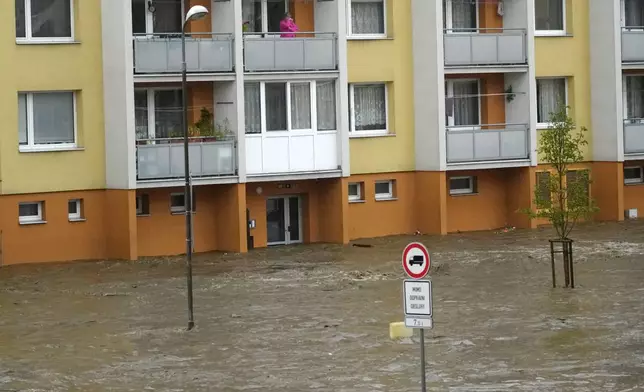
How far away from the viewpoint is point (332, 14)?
44.6 metres

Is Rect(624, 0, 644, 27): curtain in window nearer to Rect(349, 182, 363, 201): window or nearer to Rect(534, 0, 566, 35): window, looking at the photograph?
Rect(534, 0, 566, 35): window

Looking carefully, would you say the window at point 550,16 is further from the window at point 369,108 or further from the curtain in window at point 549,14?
the window at point 369,108

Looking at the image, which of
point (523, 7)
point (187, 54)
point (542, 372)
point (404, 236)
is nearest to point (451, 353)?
point (542, 372)

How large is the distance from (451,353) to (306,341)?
290cm

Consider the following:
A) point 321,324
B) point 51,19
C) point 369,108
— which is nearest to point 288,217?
point 369,108

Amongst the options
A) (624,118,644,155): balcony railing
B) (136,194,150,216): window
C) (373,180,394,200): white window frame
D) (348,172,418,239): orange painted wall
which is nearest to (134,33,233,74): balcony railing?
(136,194,150,216): window

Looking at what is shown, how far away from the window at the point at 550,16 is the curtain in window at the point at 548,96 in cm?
167

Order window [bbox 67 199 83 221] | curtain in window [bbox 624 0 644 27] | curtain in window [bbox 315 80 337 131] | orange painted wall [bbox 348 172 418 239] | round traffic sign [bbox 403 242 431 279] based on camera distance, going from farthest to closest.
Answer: curtain in window [bbox 624 0 644 27], orange painted wall [bbox 348 172 418 239], curtain in window [bbox 315 80 337 131], window [bbox 67 199 83 221], round traffic sign [bbox 403 242 431 279]

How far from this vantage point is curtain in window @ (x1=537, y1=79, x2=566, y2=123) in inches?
1988

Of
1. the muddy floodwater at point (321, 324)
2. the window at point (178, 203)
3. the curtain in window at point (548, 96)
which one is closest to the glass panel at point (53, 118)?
the window at point (178, 203)

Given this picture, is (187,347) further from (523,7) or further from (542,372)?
(523,7)

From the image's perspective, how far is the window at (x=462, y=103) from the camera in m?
48.3

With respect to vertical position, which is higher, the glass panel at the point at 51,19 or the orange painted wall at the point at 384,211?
the glass panel at the point at 51,19

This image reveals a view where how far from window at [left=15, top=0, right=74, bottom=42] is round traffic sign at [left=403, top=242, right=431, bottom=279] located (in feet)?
77.6
